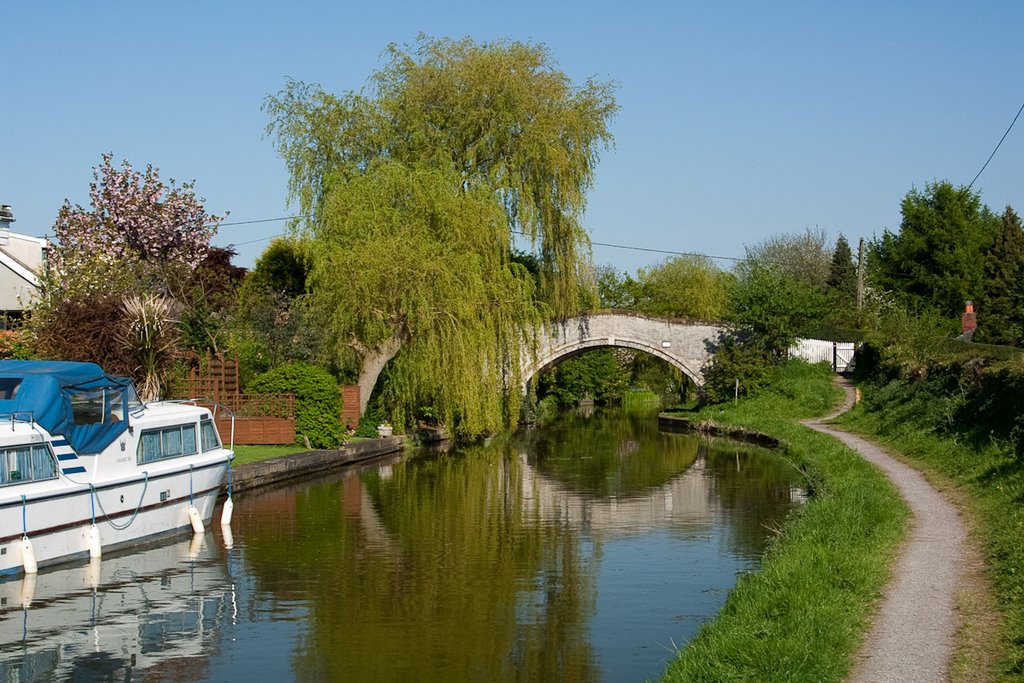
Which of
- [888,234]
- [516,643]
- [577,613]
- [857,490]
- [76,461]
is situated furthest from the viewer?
[888,234]

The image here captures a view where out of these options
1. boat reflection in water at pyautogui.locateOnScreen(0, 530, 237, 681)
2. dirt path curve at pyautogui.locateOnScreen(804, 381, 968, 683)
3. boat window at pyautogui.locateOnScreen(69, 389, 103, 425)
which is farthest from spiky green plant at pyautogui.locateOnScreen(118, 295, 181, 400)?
dirt path curve at pyautogui.locateOnScreen(804, 381, 968, 683)

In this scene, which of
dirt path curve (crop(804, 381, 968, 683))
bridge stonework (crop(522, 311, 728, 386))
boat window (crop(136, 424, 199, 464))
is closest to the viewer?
dirt path curve (crop(804, 381, 968, 683))

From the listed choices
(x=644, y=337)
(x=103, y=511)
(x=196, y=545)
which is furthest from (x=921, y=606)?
(x=644, y=337)

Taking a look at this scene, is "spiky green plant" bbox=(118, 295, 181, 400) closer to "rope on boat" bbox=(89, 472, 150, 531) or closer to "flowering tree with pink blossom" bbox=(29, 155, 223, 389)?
"flowering tree with pink blossom" bbox=(29, 155, 223, 389)

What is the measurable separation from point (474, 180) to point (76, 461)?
21.1 meters

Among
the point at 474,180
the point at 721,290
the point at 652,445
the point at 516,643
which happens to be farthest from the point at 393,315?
the point at 721,290

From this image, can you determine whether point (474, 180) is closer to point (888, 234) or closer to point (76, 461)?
point (76, 461)

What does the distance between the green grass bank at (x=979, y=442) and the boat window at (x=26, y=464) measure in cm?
1142

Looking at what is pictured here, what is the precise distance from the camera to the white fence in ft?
157

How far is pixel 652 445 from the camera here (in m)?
37.6

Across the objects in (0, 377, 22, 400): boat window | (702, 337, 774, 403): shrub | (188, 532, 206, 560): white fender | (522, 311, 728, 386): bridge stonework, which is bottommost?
(188, 532, 206, 560): white fender

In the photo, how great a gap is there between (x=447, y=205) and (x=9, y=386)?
17497 mm

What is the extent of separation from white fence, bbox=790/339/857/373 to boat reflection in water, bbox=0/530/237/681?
33.7 m

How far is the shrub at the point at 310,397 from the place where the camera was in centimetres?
3034
